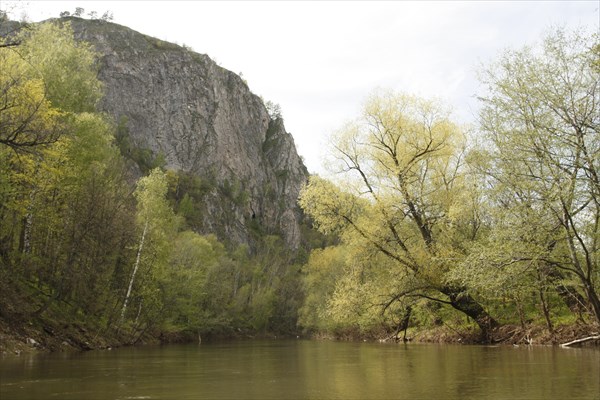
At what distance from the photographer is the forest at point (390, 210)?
16.4 m

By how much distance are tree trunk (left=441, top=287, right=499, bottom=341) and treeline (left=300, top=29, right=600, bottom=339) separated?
0.07 m

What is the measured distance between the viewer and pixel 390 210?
26.0 metres

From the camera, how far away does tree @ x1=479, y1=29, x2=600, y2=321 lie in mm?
15766

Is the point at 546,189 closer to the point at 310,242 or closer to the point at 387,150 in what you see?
the point at 387,150

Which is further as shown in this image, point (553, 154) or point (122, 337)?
point (122, 337)

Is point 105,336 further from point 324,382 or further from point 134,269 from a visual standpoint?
point 324,382

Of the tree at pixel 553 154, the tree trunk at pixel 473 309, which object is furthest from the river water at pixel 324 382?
the tree trunk at pixel 473 309

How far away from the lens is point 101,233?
28047 millimetres

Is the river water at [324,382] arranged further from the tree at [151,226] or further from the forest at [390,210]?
the tree at [151,226]

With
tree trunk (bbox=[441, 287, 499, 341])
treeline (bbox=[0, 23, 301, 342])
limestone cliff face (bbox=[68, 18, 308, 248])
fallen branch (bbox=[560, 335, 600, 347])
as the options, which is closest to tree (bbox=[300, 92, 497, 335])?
tree trunk (bbox=[441, 287, 499, 341])

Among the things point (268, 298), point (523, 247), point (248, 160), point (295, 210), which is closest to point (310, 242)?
point (295, 210)

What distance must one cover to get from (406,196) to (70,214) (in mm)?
16816

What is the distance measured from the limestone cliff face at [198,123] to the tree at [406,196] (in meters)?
117

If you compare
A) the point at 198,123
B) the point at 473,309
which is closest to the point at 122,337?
the point at 473,309
